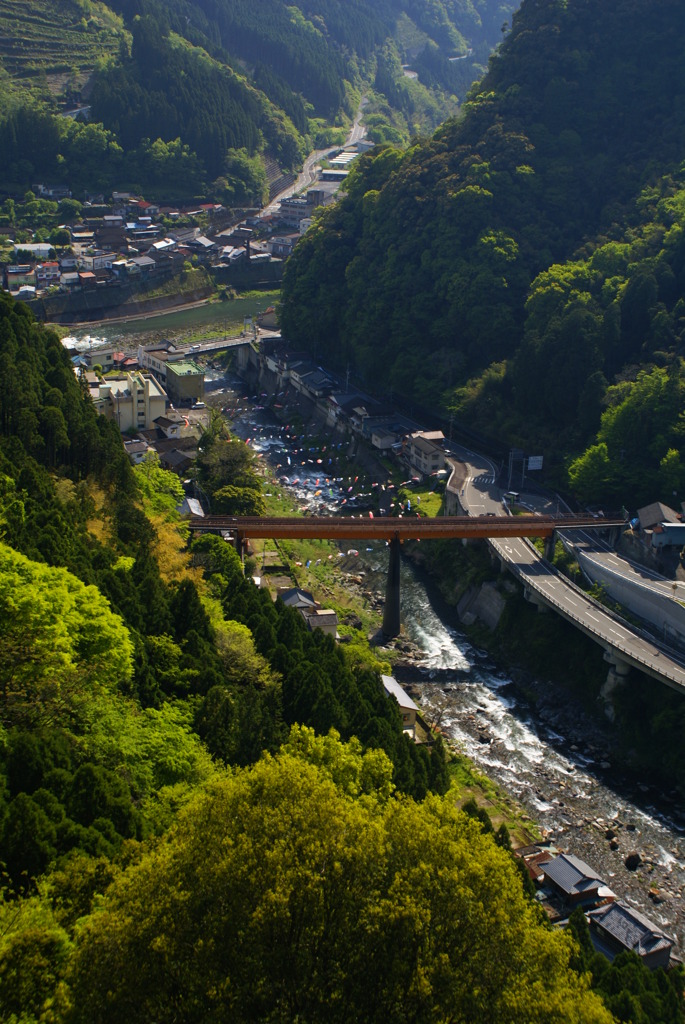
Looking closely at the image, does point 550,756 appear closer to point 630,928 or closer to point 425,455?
point 630,928

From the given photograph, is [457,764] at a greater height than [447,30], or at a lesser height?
lesser

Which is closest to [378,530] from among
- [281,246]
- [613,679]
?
[613,679]

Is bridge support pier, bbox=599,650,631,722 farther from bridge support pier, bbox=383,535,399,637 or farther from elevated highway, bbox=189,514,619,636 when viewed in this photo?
bridge support pier, bbox=383,535,399,637

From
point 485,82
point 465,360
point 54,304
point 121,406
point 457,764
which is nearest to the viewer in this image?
point 457,764

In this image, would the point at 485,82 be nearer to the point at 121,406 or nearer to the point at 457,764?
the point at 121,406

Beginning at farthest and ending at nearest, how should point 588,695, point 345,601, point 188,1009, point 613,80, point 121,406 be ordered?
point 613,80
point 121,406
point 345,601
point 588,695
point 188,1009

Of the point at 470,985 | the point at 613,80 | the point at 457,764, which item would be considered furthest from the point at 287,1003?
the point at 613,80

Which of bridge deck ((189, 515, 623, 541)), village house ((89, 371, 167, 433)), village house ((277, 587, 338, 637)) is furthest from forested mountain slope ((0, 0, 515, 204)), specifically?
village house ((277, 587, 338, 637))

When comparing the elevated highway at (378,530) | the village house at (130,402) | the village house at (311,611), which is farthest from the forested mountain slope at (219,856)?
the village house at (130,402)
